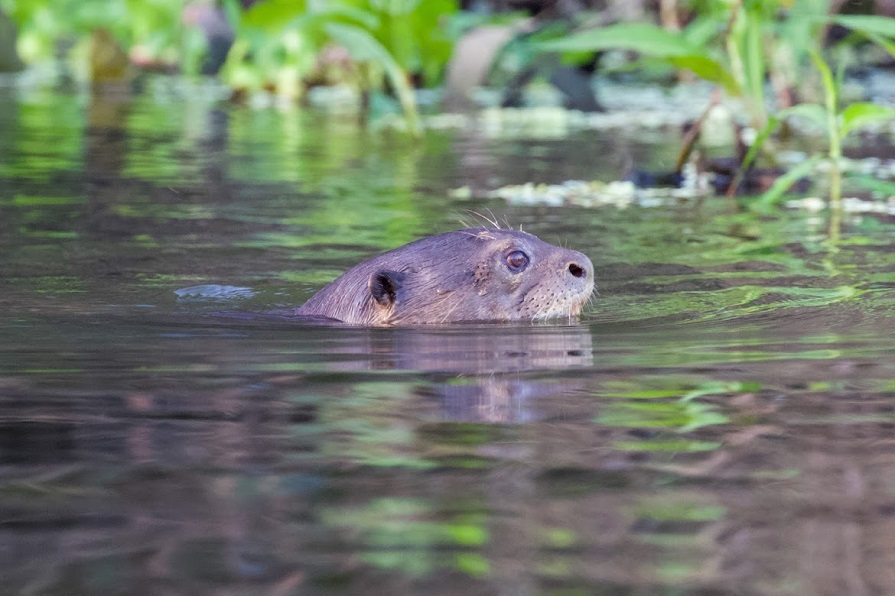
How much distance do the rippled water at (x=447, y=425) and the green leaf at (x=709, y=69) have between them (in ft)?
2.53

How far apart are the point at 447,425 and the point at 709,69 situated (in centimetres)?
420

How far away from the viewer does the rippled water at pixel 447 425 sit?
78.9 inches

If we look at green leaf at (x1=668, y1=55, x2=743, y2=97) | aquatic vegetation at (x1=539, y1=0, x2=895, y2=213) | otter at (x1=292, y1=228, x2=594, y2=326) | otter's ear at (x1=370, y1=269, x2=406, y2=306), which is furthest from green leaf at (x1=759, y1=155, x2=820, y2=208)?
otter's ear at (x1=370, y1=269, x2=406, y2=306)

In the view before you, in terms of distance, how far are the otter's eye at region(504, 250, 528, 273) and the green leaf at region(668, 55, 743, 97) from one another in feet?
7.29

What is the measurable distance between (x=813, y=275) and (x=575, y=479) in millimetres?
2864

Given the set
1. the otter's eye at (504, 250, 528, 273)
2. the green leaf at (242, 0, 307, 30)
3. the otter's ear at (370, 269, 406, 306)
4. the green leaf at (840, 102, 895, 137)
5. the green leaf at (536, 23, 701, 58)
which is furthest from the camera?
the green leaf at (242, 0, 307, 30)

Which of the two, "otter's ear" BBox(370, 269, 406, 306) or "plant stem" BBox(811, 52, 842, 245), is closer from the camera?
"otter's ear" BBox(370, 269, 406, 306)

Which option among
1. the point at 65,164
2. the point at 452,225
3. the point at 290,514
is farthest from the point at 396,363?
the point at 65,164

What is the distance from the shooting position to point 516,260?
4.48 metres

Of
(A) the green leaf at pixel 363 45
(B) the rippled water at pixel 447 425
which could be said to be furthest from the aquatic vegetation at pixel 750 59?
(A) the green leaf at pixel 363 45

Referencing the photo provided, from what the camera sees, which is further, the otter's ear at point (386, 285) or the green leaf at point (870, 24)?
the green leaf at point (870, 24)

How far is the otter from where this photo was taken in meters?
4.35

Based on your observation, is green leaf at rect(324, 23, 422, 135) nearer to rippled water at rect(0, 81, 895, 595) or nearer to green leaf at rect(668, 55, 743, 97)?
green leaf at rect(668, 55, 743, 97)

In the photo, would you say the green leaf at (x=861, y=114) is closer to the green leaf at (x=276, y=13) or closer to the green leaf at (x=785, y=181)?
the green leaf at (x=785, y=181)
